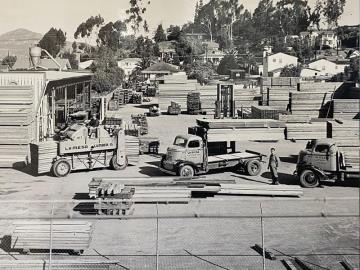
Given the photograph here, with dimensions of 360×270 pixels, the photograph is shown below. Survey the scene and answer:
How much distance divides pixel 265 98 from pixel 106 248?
31782 mm

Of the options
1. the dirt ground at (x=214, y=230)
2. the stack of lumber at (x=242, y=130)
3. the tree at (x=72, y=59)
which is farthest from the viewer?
the tree at (x=72, y=59)

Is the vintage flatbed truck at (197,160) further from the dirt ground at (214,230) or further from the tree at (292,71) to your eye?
the tree at (292,71)

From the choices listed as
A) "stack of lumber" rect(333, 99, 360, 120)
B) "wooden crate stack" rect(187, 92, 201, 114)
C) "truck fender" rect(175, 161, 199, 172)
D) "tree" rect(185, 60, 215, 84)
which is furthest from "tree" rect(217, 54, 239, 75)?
"truck fender" rect(175, 161, 199, 172)

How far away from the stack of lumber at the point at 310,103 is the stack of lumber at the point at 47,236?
2685cm

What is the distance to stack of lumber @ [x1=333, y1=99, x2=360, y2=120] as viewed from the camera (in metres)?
35.7

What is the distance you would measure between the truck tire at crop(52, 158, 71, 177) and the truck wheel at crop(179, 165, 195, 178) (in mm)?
4616

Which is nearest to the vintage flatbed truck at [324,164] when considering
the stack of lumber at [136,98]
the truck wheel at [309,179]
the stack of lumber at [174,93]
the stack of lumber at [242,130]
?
the truck wheel at [309,179]

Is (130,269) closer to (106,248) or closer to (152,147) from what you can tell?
(106,248)

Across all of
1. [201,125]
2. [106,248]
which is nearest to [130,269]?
[106,248]

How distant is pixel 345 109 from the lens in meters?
36.2

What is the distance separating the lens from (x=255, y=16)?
468 feet

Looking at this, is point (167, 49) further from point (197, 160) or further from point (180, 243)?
point (180, 243)

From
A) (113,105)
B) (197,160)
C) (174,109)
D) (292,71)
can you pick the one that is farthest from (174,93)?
(292,71)

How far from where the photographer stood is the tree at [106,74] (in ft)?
198
